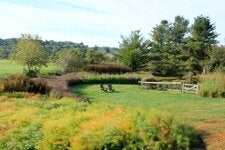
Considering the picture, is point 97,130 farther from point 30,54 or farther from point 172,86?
point 30,54

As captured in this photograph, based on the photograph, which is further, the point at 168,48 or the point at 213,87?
the point at 168,48

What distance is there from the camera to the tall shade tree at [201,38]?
186 ft

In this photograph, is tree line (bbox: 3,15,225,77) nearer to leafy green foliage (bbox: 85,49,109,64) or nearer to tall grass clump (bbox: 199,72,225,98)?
leafy green foliage (bbox: 85,49,109,64)

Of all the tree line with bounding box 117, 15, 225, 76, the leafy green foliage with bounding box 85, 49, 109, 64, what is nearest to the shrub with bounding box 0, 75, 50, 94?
the tree line with bounding box 117, 15, 225, 76

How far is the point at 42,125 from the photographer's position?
13125mm

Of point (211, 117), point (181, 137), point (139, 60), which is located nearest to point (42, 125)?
point (181, 137)

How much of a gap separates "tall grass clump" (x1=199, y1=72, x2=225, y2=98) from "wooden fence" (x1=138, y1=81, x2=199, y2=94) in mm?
969

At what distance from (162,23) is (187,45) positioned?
1525 cm

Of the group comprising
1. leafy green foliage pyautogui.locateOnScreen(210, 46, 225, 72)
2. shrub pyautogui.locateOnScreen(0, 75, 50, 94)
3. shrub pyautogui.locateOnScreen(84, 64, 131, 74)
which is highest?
leafy green foliage pyautogui.locateOnScreen(210, 46, 225, 72)

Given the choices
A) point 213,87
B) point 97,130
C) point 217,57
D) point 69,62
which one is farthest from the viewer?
point 69,62

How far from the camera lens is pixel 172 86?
3484cm

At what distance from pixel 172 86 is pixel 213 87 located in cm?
675

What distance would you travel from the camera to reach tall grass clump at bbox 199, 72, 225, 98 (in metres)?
28.1

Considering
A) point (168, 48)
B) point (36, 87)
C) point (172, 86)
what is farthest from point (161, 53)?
point (36, 87)
